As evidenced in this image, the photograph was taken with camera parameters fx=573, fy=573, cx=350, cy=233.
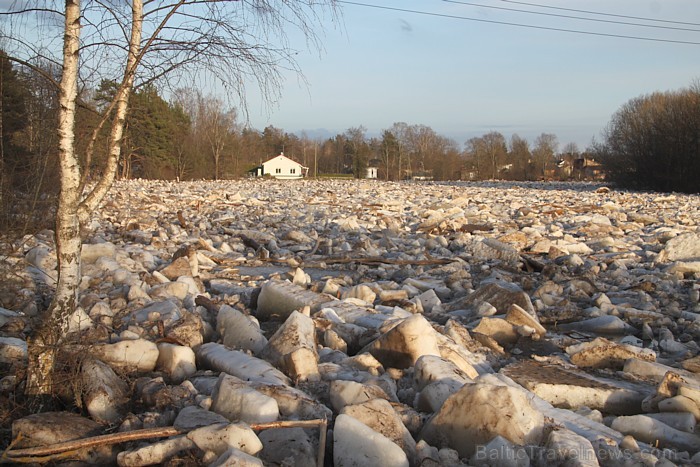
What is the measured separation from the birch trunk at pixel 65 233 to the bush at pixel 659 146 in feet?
104

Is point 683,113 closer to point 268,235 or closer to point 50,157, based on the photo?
point 268,235

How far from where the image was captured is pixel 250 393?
2.41m

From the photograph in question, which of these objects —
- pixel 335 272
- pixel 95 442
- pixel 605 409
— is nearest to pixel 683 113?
pixel 335 272

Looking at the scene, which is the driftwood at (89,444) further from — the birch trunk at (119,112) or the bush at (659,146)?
the bush at (659,146)

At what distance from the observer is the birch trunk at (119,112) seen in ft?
9.16

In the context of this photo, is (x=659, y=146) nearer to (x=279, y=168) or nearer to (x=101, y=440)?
A: (x=101, y=440)

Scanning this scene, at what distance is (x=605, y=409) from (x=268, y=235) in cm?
636

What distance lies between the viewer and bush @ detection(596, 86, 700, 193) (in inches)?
1168

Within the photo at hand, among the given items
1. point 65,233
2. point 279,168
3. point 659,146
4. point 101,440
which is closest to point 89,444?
point 101,440

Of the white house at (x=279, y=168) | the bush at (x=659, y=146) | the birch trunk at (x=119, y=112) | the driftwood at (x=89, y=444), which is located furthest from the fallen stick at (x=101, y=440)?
the white house at (x=279, y=168)

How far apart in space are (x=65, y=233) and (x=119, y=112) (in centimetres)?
65

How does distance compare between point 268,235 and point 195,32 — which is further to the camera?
point 268,235

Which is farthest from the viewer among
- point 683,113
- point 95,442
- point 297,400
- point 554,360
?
point 683,113

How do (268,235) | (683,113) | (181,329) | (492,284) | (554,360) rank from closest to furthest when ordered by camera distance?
(181,329), (554,360), (492,284), (268,235), (683,113)
